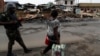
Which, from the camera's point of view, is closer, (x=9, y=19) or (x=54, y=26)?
(x=54, y=26)

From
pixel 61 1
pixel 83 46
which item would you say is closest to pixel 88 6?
pixel 61 1

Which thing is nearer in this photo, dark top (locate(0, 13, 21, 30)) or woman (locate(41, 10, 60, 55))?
woman (locate(41, 10, 60, 55))

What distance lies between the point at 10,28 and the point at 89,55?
9.15 feet

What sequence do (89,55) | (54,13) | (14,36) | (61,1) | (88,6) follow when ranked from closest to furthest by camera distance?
(54,13)
(14,36)
(89,55)
(88,6)
(61,1)

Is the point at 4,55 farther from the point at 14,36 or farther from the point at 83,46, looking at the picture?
the point at 83,46

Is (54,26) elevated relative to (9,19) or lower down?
lower down

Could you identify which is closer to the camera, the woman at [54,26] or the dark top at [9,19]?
the woman at [54,26]

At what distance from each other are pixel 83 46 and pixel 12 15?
11.8ft

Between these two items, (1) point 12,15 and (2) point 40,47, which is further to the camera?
(2) point 40,47

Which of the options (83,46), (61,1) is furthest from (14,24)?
(61,1)

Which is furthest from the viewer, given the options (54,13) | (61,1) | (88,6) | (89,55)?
(61,1)

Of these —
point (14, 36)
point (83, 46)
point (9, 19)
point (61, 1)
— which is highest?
point (9, 19)

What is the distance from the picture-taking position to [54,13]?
709 cm

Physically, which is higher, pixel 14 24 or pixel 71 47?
pixel 14 24
